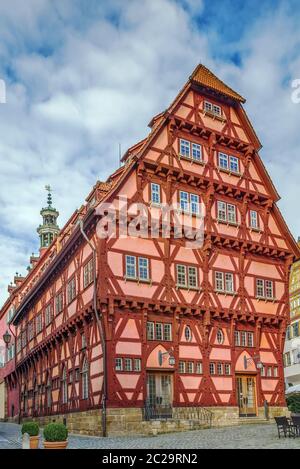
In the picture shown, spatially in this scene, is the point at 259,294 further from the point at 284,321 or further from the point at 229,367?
the point at 229,367

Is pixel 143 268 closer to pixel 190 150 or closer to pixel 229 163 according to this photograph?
pixel 190 150

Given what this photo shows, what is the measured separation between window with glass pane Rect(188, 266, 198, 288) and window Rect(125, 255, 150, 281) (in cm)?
294

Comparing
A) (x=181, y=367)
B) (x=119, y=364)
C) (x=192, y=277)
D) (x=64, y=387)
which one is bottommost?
(x=64, y=387)

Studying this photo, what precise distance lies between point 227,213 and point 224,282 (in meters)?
4.10

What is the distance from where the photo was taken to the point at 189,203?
33688 mm

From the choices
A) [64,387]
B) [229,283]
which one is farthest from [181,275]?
[64,387]

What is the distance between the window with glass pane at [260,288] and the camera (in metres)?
35.6

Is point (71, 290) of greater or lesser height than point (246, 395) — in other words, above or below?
above

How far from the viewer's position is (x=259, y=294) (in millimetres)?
35625

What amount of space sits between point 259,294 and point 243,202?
551 cm

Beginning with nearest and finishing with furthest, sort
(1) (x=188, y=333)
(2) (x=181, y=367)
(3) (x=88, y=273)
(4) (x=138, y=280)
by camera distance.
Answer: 1. (4) (x=138, y=280)
2. (2) (x=181, y=367)
3. (3) (x=88, y=273)
4. (1) (x=188, y=333)
